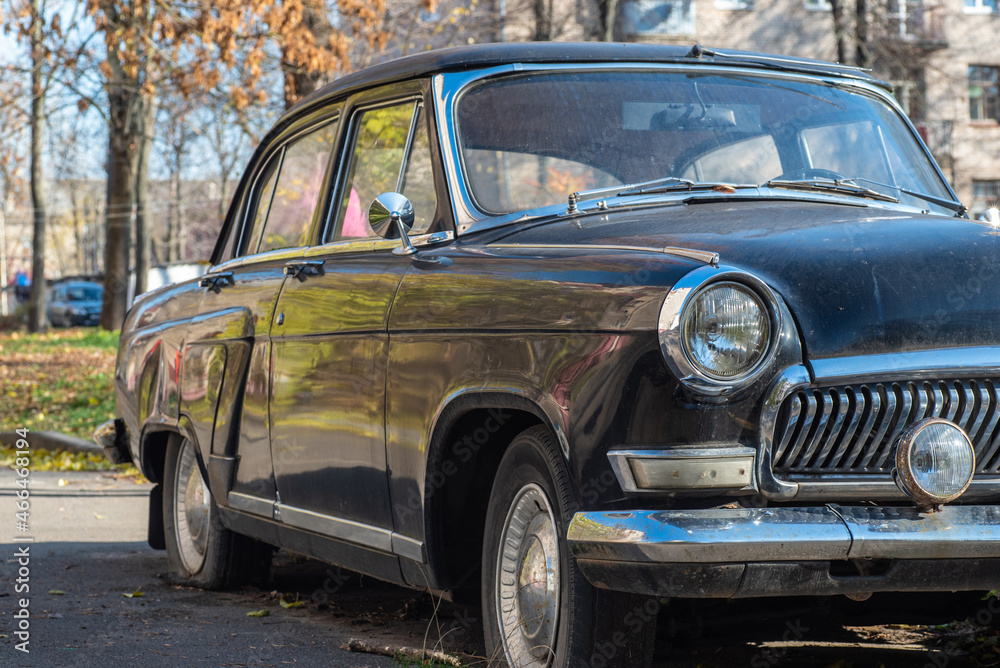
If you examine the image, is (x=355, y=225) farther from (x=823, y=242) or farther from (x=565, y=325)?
(x=823, y=242)

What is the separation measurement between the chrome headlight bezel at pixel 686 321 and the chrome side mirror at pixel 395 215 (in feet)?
4.24

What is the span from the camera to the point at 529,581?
10.9 feet

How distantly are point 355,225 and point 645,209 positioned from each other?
A: 1206mm

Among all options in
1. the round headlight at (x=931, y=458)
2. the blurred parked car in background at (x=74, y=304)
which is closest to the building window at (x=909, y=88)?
the round headlight at (x=931, y=458)

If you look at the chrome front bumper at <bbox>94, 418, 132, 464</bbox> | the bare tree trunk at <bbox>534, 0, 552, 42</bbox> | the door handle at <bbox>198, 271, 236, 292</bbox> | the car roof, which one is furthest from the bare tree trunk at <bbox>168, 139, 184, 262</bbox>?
the car roof

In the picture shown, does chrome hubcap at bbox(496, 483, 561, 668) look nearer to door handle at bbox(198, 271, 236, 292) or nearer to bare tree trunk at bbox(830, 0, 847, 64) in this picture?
door handle at bbox(198, 271, 236, 292)

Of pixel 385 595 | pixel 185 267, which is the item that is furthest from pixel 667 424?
pixel 185 267

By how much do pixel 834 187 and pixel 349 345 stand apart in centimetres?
164

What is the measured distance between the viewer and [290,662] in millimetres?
A: 4164

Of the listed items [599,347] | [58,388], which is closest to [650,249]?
[599,347]

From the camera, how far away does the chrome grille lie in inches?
111

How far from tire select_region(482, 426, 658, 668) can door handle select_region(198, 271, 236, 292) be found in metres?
2.31

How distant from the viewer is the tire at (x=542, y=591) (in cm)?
303

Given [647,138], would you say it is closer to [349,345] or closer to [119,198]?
[349,345]
